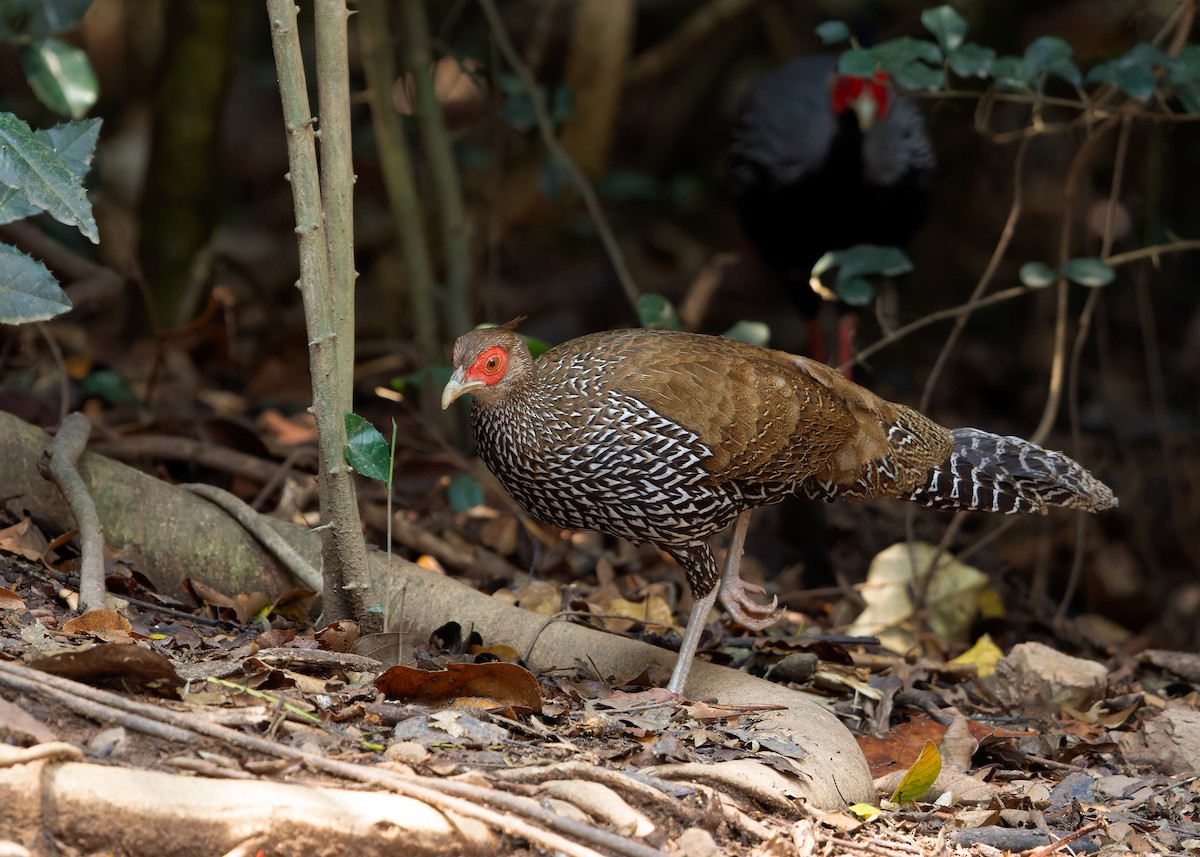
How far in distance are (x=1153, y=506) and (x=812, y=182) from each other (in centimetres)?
274

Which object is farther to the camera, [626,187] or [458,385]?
[626,187]

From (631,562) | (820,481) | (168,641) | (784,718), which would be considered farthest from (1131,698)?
(168,641)

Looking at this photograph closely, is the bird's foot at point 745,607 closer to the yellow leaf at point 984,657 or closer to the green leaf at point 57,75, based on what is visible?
the yellow leaf at point 984,657

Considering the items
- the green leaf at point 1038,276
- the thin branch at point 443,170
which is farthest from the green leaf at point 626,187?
the green leaf at point 1038,276

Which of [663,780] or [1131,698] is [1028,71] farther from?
[663,780]

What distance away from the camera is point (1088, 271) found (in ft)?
16.1

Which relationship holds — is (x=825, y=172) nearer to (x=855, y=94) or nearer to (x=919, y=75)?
(x=855, y=94)

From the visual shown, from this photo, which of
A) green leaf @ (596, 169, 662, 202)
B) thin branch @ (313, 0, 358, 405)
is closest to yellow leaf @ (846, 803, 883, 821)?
thin branch @ (313, 0, 358, 405)

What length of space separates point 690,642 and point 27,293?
6.74ft

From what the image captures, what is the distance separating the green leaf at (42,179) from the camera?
278 centimetres

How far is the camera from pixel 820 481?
437 centimetres

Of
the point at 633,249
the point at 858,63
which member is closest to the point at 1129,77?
the point at 858,63

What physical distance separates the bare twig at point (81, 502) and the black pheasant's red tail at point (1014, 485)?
8.35ft

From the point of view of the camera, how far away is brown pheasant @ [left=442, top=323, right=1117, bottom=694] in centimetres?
386
